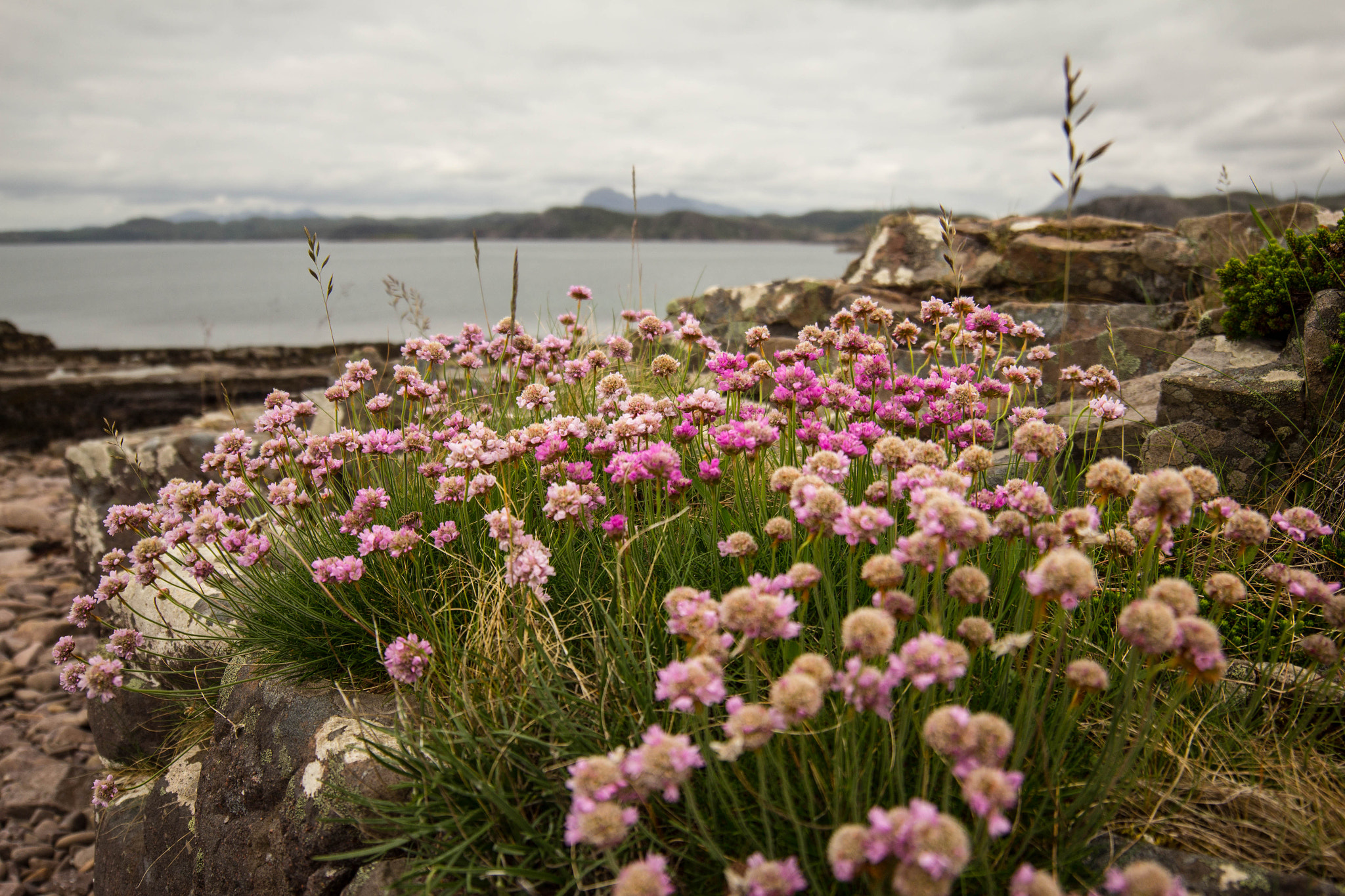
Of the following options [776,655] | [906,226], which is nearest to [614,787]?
[776,655]

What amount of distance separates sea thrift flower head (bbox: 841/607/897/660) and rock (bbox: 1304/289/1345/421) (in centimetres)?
365

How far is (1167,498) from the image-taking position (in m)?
1.87

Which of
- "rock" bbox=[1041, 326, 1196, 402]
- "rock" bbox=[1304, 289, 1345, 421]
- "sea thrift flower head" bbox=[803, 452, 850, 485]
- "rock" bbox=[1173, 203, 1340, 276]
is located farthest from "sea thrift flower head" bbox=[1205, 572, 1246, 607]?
"rock" bbox=[1173, 203, 1340, 276]

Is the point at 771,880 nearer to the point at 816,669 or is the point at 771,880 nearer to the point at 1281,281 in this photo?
the point at 816,669

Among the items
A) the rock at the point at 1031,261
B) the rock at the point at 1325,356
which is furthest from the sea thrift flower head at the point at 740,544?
the rock at the point at 1031,261

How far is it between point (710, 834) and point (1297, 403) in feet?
13.2

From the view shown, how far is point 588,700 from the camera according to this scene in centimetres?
250

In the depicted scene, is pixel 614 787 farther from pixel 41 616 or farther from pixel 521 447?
pixel 41 616

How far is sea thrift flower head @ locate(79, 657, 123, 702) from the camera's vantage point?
3.36m

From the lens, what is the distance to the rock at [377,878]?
246 cm

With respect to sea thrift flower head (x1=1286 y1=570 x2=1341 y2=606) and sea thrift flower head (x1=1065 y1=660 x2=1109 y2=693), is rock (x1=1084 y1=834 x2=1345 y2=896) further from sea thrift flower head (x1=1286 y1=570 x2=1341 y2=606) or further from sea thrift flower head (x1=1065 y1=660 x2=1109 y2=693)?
sea thrift flower head (x1=1286 y1=570 x2=1341 y2=606)

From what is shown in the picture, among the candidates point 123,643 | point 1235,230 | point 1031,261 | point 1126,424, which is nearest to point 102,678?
point 123,643

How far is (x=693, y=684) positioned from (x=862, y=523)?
690 mm

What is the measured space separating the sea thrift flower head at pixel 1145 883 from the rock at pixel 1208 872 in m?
0.71
